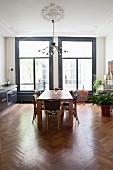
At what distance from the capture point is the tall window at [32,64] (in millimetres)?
8211

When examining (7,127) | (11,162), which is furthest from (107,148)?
(7,127)

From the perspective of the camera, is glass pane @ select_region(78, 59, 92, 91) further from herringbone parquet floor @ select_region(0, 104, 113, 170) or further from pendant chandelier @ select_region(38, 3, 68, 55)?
herringbone parquet floor @ select_region(0, 104, 113, 170)

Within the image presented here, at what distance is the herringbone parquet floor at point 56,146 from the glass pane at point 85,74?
12.0 feet

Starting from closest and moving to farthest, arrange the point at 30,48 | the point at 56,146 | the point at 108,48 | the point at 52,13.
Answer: the point at 56,146, the point at 52,13, the point at 108,48, the point at 30,48

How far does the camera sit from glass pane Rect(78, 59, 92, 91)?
838 cm

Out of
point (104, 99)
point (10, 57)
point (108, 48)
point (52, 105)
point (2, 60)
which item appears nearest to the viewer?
point (52, 105)

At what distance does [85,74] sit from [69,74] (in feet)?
2.58

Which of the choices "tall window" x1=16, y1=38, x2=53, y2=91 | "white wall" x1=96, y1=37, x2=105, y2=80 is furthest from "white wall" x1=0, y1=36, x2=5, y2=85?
"white wall" x1=96, y1=37, x2=105, y2=80

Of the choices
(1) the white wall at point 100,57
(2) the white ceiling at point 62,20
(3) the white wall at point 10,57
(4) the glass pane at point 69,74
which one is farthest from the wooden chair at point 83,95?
(3) the white wall at point 10,57

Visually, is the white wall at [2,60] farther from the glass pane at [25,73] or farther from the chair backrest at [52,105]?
the chair backrest at [52,105]

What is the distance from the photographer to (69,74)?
8.39 m

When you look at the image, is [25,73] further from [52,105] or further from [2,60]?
[52,105]

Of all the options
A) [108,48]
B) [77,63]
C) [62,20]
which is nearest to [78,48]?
[77,63]

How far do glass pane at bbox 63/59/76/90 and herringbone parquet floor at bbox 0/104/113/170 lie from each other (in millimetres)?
3626
